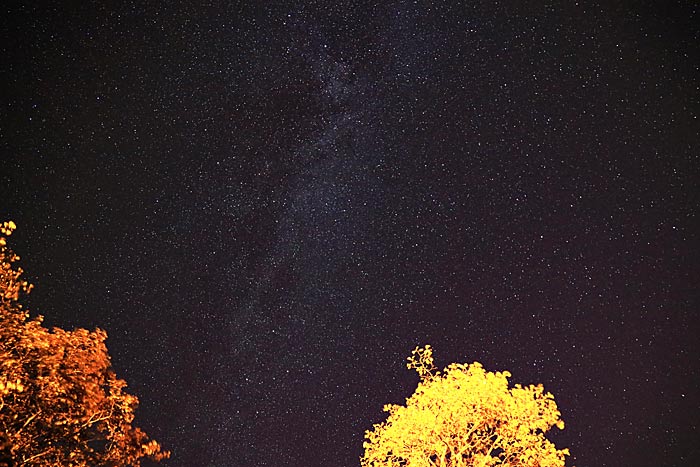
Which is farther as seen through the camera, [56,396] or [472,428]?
[472,428]

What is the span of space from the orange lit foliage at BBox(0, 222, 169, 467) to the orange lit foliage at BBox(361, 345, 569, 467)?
368 inches

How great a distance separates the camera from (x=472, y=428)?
19.0m

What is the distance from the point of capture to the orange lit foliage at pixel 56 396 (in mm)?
9844

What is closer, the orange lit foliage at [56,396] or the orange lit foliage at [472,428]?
the orange lit foliage at [56,396]

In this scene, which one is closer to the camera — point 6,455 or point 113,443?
point 6,455

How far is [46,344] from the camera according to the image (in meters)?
10.0

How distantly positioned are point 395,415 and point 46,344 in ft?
40.2

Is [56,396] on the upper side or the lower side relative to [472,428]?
lower

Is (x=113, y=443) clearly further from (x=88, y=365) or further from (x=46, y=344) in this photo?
(x=46, y=344)

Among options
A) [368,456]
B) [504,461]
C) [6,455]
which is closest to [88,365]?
[6,455]

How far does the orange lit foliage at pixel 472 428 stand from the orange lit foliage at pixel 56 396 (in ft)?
30.7

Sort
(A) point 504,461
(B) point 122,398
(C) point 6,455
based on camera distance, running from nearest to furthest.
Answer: (C) point 6,455
(B) point 122,398
(A) point 504,461

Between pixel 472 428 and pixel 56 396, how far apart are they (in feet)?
41.1

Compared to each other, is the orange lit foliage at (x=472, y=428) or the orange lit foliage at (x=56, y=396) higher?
the orange lit foliage at (x=472, y=428)
